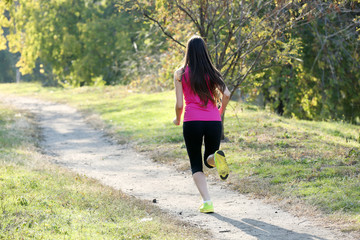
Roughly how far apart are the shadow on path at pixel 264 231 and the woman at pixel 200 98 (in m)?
0.56

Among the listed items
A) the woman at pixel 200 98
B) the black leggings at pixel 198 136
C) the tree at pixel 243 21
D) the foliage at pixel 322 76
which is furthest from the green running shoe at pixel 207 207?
the foliage at pixel 322 76

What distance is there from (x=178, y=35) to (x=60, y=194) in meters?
7.06

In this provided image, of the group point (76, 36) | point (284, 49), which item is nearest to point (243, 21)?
point (284, 49)

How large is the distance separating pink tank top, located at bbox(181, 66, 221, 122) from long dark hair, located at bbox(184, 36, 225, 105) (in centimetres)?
6

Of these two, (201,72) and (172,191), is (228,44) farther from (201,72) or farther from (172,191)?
(201,72)

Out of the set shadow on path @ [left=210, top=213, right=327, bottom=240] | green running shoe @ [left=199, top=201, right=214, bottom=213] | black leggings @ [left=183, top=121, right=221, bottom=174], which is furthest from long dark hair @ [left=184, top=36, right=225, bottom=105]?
shadow on path @ [left=210, top=213, right=327, bottom=240]

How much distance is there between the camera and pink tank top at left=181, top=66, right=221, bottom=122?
19.1 feet

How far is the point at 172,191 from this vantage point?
7684mm

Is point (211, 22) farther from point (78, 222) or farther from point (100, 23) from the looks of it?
point (100, 23)

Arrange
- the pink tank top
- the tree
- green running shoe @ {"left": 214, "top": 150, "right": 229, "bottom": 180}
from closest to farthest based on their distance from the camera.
→ 1. green running shoe @ {"left": 214, "top": 150, "right": 229, "bottom": 180}
2. the pink tank top
3. the tree

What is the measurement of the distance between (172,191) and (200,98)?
2.38 metres

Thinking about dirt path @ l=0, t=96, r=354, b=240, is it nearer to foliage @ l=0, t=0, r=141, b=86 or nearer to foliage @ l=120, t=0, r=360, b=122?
foliage @ l=120, t=0, r=360, b=122

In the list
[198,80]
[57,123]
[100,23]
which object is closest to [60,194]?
[198,80]

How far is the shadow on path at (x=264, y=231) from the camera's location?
5.16 metres
